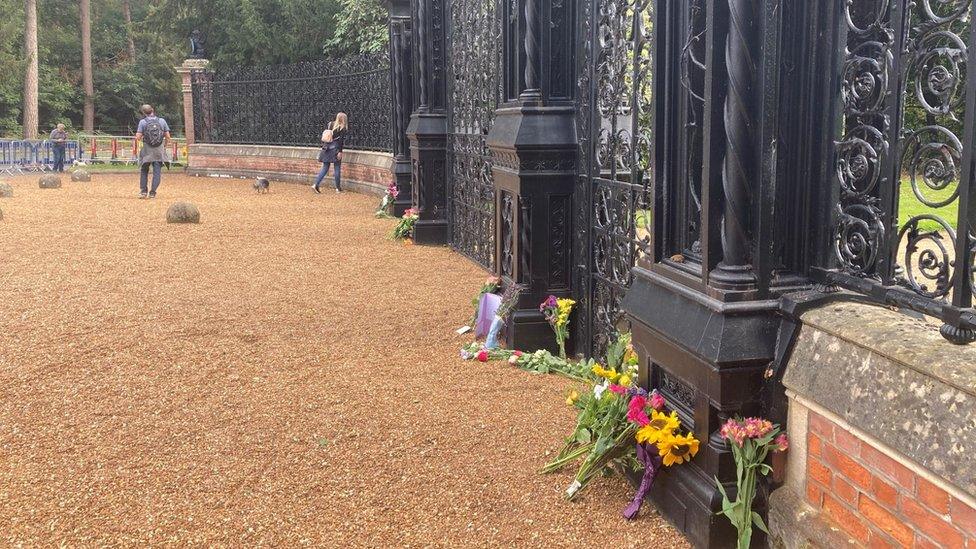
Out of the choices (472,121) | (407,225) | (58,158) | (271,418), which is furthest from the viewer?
(58,158)

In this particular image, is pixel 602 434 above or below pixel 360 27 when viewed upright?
below

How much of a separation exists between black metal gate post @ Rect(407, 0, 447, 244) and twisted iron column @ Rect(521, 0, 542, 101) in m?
4.79

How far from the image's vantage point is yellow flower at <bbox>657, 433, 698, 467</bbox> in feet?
10.3

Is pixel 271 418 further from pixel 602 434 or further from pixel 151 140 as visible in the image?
pixel 151 140

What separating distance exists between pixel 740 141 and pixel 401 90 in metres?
9.67

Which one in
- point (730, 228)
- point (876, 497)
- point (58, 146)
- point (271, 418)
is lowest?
point (271, 418)

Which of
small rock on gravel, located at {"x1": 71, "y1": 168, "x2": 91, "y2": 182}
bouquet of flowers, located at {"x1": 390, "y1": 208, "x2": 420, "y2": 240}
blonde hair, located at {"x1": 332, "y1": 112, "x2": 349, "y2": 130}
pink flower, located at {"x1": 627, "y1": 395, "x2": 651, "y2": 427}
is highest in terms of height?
blonde hair, located at {"x1": 332, "y1": 112, "x2": 349, "y2": 130}

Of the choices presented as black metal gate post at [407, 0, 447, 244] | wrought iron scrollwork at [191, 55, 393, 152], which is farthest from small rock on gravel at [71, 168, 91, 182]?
black metal gate post at [407, 0, 447, 244]

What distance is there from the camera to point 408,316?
6.76 meters

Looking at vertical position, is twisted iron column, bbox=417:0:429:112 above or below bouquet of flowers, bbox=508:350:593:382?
above

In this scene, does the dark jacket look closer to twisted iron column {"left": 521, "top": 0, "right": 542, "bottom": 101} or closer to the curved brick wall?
the curved brick wall

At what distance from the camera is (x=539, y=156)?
216 inches

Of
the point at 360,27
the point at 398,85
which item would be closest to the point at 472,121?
the point at 398,85

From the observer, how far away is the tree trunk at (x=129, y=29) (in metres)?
47.9
